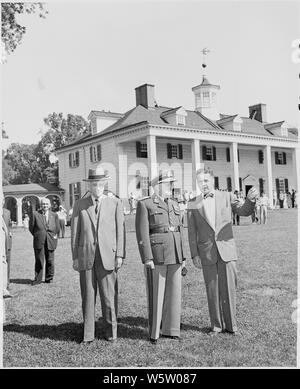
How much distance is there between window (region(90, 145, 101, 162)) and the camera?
6973 mm

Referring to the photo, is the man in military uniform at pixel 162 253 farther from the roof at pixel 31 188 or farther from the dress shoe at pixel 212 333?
the roof at pixel 31 188

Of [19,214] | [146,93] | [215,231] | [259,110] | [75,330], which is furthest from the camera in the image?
[259,110]

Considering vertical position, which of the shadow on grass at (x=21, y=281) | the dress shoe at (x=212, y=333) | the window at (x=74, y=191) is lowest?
the dress shoe at (x=212, y=333)

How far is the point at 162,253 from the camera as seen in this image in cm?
458

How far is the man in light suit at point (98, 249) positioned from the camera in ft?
14.9

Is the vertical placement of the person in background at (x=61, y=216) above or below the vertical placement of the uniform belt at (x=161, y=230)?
above

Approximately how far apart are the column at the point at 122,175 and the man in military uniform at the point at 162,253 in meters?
1.69

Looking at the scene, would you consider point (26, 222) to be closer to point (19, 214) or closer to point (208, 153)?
point (19, 214)

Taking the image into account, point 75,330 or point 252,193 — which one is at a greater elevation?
point 252,193

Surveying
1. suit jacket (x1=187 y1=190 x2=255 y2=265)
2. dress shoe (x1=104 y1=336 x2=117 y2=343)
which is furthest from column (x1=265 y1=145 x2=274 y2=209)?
dress shoe (x1=104 y1=336 x2=117 y2=343)

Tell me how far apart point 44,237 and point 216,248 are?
159 inches

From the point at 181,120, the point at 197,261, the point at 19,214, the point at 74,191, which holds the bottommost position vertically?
the point at 197,261

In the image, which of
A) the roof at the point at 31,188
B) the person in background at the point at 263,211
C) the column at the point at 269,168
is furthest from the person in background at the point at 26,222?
the person in background at the point at 263,211

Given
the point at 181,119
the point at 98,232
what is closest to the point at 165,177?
the point at 98,232
